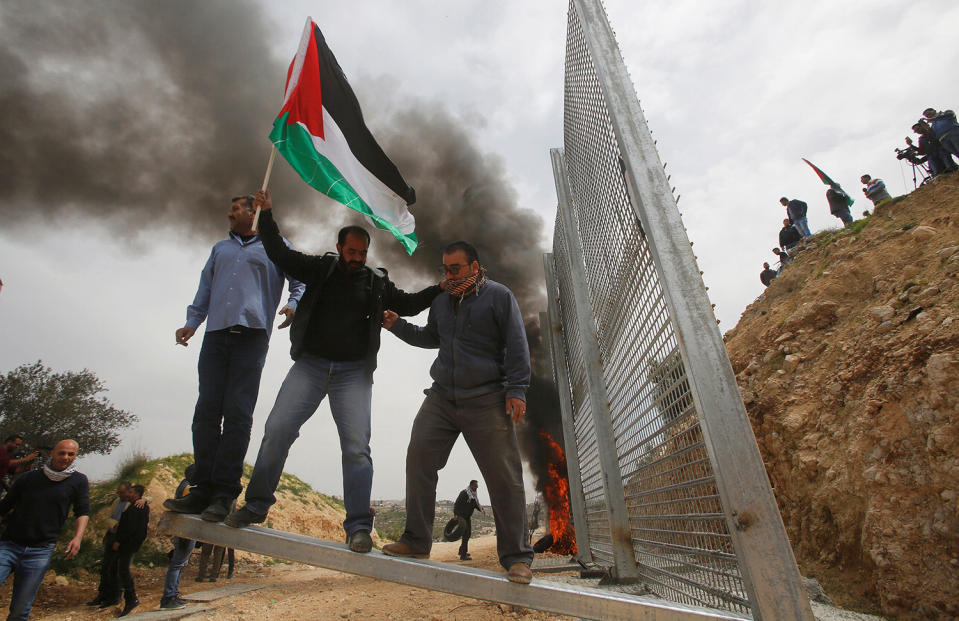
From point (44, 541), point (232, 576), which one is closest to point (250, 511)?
point (44, 541)

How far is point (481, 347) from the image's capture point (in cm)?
271

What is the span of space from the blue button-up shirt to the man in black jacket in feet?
0.91

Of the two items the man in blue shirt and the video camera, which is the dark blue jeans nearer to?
the man in blue shirt

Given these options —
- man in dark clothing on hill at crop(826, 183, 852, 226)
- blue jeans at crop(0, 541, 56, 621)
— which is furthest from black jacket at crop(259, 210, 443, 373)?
man in dark clothing on hill at crop(826, 183, 852, 226)

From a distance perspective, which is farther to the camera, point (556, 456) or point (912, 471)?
point (556, 456)

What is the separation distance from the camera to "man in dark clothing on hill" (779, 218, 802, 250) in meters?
12.3

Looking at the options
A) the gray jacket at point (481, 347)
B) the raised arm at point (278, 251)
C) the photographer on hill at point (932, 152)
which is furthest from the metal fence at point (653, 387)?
the photographer on hill at point (932, 152)

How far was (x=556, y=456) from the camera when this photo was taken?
1164cm

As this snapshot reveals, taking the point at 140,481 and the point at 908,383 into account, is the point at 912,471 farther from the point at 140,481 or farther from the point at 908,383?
the point at 140,481

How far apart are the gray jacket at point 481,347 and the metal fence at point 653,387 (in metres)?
0.67

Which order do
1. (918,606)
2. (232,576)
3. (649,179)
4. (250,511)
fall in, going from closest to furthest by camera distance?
(649,179)
(250,511)
(918,606)
(232,576)

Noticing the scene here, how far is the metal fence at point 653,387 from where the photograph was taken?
5.20 feet

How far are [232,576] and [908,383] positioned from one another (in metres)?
13.3

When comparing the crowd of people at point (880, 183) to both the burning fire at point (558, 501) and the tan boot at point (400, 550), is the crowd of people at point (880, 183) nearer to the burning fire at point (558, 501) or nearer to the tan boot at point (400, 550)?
the burning fire at point (558, 501)
